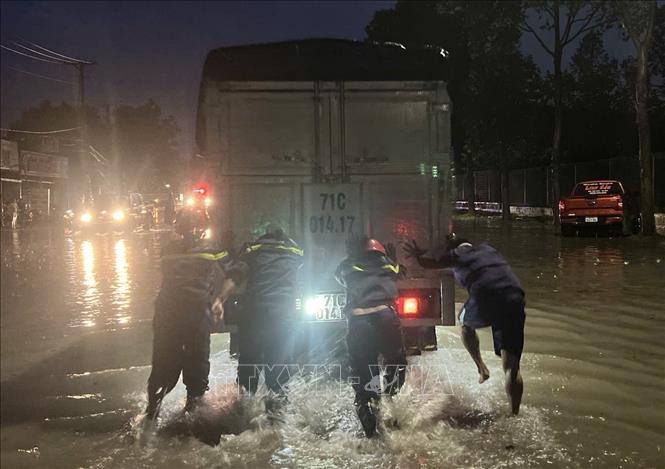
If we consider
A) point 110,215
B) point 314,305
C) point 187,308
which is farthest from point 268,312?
point 110,215

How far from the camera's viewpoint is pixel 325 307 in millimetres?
5273

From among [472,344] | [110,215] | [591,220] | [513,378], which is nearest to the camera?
[513,378]

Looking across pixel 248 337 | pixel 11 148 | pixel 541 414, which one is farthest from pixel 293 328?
pixel 11 148

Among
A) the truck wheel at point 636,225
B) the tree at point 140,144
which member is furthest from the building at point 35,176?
the truck wheel at point 636,225

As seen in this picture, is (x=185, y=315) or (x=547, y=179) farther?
(x=547, y=179)

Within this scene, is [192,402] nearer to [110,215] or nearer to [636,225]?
[636,225]

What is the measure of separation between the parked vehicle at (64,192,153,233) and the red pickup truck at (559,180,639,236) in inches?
733

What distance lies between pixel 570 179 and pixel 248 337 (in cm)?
2689

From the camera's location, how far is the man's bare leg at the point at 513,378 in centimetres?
483

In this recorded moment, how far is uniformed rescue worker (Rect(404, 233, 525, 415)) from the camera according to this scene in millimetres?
4828

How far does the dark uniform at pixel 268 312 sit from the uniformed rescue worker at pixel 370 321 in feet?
1.66

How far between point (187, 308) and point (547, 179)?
97.4 feet

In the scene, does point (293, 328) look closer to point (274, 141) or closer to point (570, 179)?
point (274, 141)

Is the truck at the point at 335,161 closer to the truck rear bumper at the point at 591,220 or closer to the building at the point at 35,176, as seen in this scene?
the truck rear bumper at the point at 591,220
